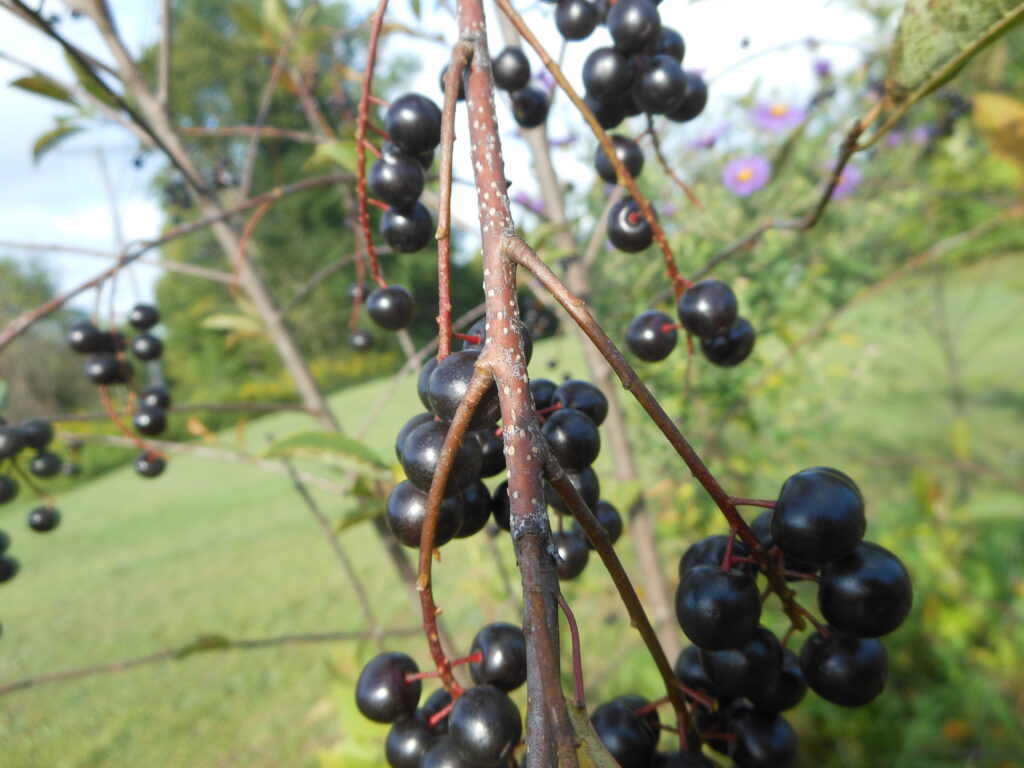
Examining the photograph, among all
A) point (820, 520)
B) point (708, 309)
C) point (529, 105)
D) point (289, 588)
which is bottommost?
point (289, 588)

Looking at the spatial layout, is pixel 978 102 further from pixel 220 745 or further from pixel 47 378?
pixel 47 378

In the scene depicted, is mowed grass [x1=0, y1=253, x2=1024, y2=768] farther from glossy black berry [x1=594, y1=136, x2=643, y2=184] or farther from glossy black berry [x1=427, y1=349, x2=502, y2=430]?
glossy black berry [x1=427, y1=349, x2=502, y2=430]

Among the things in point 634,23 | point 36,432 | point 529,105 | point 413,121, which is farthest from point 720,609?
point 36,432

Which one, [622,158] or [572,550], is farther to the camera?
[622,158]

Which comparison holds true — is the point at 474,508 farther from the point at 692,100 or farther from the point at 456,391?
the point at 692,100

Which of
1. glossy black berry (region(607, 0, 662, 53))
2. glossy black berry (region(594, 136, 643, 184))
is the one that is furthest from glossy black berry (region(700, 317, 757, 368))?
glossy black berry (region(607, 0, 662, 53))

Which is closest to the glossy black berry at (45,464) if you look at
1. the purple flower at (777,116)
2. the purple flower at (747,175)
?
the purple flower at (747,175)

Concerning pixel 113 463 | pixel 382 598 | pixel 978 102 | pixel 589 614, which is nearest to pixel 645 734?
pixel 978 102
